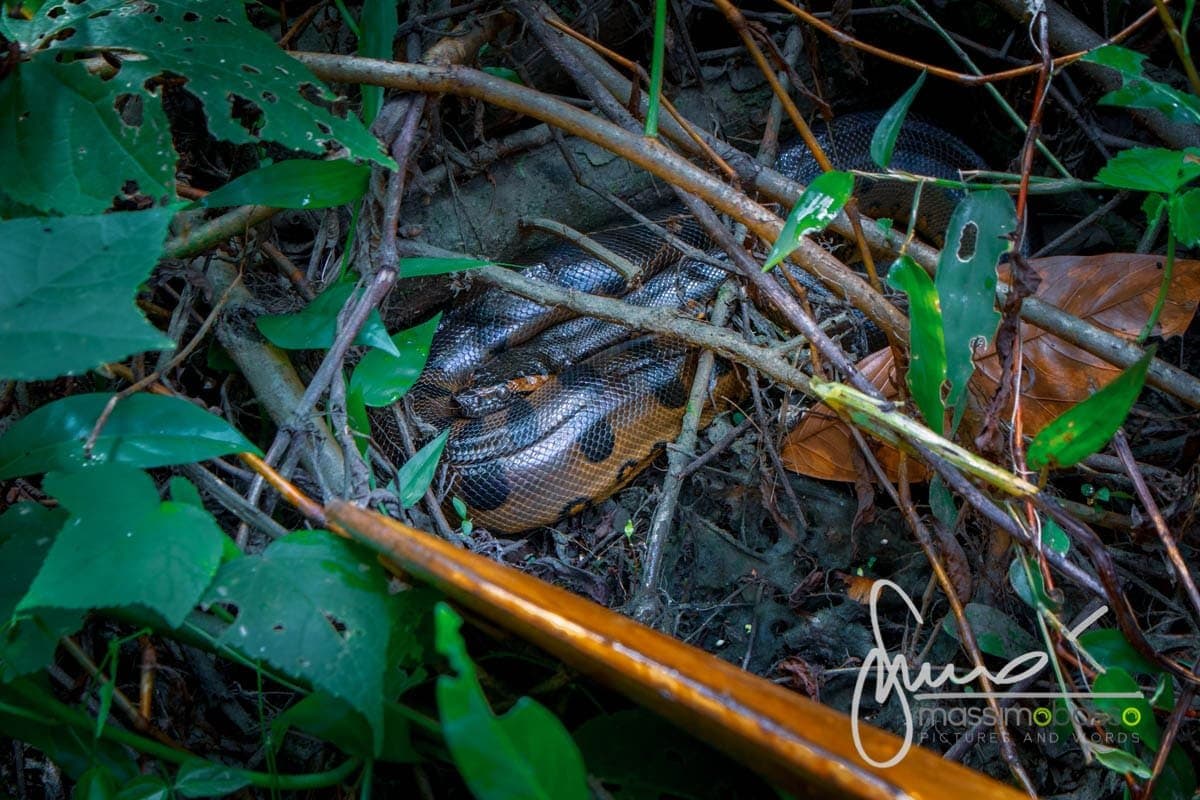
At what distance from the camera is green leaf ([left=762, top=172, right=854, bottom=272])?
68.5 inches

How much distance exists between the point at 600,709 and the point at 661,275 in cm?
273

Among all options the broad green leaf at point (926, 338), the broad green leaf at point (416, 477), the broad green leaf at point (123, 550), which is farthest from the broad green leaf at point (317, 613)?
the broad green leaf at point (926, 338)

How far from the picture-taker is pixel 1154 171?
1808 millimetres

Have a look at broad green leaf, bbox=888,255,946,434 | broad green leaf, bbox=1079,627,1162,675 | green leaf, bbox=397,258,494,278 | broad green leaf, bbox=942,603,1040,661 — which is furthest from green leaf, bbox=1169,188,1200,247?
green leaf, bbox=397,258,494,278

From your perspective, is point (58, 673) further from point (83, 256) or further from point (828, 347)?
point (828, 347)

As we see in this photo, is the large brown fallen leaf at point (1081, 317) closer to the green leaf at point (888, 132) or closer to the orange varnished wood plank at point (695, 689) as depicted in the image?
the green leaf at point (888, 132)

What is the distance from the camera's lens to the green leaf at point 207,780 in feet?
4.96

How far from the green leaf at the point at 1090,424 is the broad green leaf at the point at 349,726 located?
49.4 inches

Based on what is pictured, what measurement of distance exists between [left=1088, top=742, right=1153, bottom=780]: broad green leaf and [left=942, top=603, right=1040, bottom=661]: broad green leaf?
0.39m

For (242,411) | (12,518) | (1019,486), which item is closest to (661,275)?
(242,411)

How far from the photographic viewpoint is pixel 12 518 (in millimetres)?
1513

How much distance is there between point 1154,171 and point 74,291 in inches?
81.4

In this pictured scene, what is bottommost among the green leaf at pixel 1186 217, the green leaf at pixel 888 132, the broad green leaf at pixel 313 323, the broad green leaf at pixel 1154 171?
the broad green leaf at pixel 313 323

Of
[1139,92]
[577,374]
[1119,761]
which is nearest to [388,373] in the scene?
[577,374]
